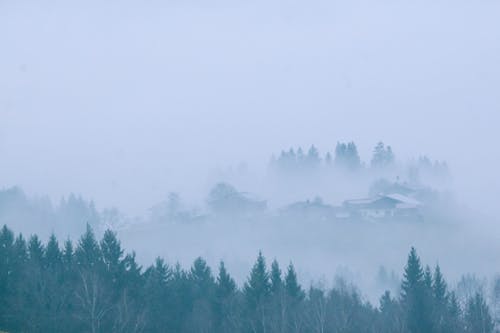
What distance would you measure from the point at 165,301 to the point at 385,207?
48.2 m

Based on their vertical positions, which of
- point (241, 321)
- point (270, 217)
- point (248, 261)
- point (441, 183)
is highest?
point (441, 183)

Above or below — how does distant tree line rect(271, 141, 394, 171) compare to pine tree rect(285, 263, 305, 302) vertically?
above

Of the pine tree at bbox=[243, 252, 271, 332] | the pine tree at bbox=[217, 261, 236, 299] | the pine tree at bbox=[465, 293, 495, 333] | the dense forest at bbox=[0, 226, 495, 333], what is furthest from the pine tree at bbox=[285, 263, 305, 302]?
the pine tree at bbox=[465, 293, 495, 333]

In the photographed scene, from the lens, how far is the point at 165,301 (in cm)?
3616

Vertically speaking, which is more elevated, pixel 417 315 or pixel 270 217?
pixel 270 217

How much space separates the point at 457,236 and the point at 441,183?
108ft

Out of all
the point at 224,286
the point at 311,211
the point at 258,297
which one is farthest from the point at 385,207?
the point at 258,297

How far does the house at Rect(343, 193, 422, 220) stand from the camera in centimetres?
7794

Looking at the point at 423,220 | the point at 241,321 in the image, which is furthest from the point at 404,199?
the point at 241,321

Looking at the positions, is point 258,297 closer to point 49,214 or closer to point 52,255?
point 52,255

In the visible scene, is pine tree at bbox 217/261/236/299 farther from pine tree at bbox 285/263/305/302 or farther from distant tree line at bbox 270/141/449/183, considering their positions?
distant tree line at bbox 270/141/449/183

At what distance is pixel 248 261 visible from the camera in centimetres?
7200

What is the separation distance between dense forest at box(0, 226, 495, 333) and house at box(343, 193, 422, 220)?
126ft

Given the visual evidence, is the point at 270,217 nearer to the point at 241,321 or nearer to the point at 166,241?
the point at 166,241
